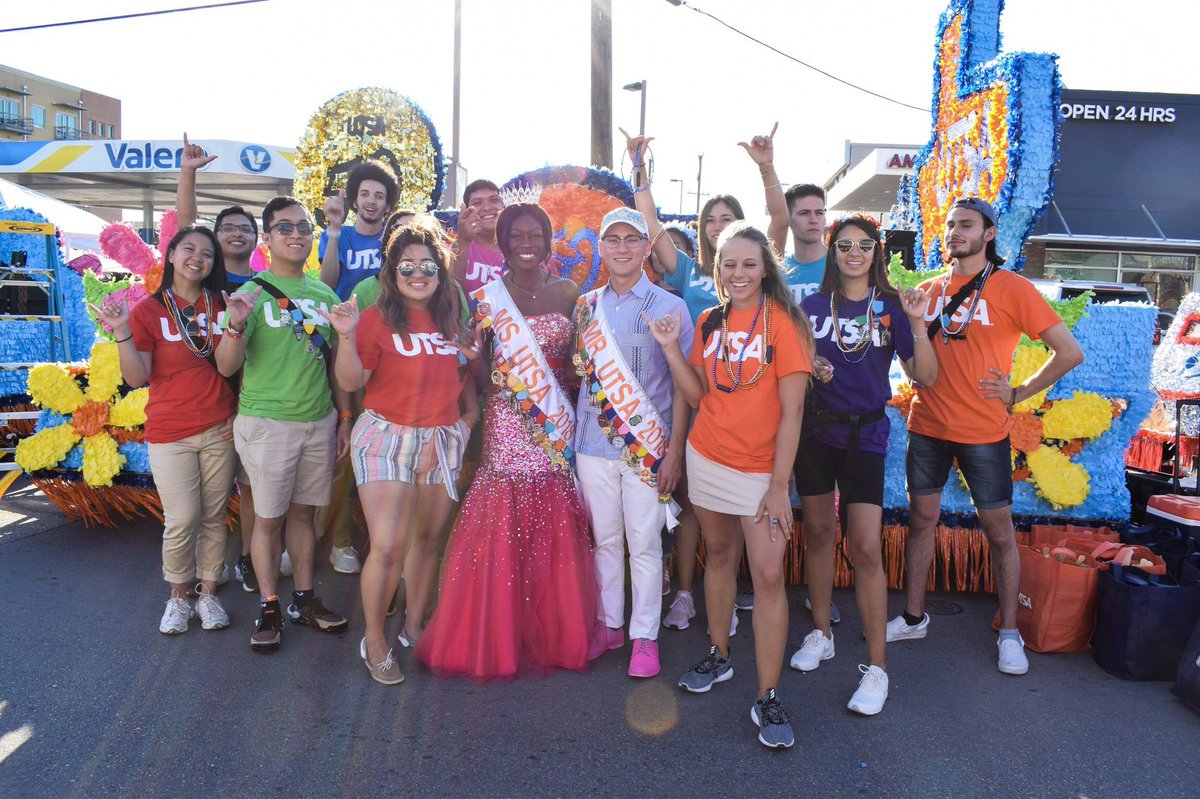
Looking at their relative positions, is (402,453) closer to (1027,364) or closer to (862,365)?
(862,365)

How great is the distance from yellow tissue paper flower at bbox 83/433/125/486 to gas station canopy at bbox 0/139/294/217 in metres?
17.1

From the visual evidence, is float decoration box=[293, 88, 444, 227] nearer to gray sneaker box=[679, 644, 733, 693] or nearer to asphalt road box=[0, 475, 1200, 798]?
asphalt road box=[0, 475, 1200, 798]

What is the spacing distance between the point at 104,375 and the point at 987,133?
5.03 m

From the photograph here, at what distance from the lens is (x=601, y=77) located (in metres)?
7.55

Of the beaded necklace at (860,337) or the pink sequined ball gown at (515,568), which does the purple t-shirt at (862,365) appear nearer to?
the beaded necklace at (860,337)

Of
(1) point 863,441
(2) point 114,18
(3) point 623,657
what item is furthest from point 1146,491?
(2) point 114,18

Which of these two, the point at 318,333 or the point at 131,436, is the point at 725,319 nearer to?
the point at 318,333

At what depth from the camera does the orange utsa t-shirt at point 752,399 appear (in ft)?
8.40

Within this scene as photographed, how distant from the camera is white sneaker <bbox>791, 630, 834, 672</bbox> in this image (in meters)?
3.12

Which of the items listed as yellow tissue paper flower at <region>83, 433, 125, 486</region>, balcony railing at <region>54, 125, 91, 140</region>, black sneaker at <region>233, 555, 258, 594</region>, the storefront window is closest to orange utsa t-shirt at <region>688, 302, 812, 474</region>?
black sneaker at <region>233, 555, 258, 594</region>

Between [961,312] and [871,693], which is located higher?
[961,312]

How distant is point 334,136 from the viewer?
4762mm

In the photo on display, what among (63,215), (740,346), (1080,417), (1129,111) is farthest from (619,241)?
(1129,111)

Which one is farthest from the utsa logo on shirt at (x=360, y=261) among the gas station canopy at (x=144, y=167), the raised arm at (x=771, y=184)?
the gas station canopy at (x=144, y=167)
